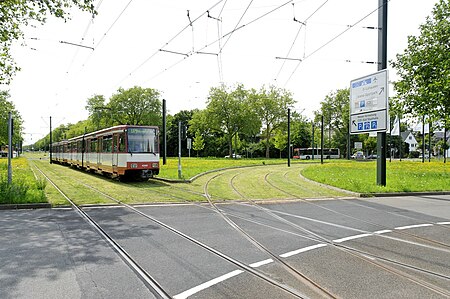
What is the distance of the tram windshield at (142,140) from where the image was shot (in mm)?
19981

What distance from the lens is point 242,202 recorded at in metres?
14.0

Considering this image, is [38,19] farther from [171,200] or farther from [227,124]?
[227,124]

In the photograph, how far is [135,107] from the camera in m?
77.4

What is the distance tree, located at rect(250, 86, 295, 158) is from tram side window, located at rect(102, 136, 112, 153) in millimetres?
49160

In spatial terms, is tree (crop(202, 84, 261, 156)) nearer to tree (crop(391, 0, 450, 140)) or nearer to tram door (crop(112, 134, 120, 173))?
tree (crop(391, 0, 450, 140))

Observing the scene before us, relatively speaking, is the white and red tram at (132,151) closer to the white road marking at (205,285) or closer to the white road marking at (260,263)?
the white road marking at (260,263)

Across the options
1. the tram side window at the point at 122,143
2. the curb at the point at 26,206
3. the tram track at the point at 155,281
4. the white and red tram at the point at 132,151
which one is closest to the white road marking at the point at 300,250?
the tram track at the point at 155,281

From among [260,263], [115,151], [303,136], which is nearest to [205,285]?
[260,263]

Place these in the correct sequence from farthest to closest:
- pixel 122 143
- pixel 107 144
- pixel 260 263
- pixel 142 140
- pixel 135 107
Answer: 1. pixel 135 107
2. pixel 107 144
3. pixel 142 140
4. pixel 122 143
5. pixel 260 263

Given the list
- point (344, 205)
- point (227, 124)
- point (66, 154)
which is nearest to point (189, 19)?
point (344, 205)

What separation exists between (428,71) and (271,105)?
45585 millimetres

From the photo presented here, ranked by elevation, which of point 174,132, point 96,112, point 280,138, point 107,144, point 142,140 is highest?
point 96,112

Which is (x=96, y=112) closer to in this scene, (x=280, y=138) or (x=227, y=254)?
(x=280, y=138)

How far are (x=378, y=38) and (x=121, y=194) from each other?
44.4 ft
